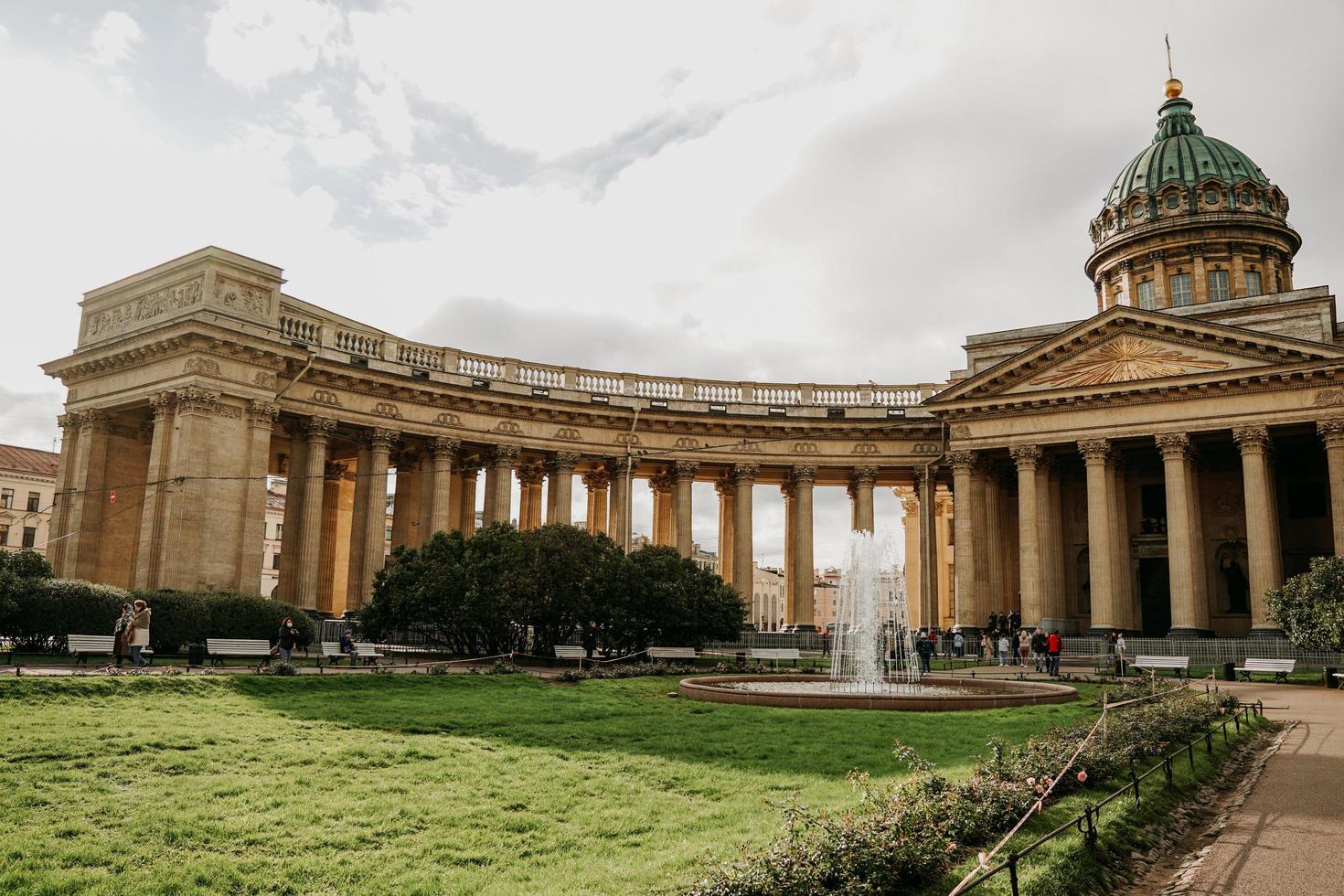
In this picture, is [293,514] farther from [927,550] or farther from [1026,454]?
[1026,454]

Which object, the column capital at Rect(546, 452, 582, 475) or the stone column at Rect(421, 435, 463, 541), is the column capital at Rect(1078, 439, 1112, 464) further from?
the stone column at Rect(421, 435, 463, 541)

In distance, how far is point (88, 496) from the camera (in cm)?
4144

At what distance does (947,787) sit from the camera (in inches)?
471

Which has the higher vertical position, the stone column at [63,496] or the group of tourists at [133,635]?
the stone column at [63,496]

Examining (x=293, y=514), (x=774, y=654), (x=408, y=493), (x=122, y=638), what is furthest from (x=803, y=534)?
(x=122, y=638)

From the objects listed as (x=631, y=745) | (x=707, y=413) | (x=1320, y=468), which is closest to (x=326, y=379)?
(x=707, y=413)

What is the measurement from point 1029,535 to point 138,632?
122ft

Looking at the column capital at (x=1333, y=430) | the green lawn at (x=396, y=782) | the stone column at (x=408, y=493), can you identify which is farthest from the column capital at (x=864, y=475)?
the green lawn at (x=396, y=782)

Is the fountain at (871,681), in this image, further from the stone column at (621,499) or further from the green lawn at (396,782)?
the stone column at (621,499)

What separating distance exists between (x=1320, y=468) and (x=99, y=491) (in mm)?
55215

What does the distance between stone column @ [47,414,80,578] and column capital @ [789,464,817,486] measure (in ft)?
108

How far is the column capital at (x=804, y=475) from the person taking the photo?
52.0 meters

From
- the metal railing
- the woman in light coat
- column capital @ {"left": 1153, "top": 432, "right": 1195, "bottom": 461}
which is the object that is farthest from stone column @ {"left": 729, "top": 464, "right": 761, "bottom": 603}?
the woman in light coat

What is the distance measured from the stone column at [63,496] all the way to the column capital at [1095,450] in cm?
4396
